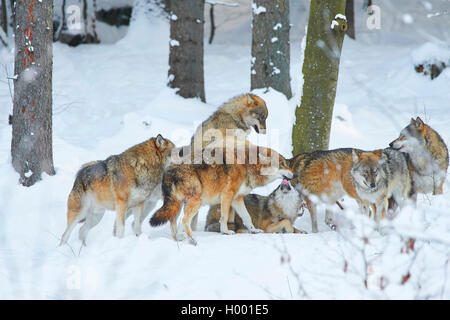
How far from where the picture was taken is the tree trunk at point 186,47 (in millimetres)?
12547

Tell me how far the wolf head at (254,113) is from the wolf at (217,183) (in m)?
1.71

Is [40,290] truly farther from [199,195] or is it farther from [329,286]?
[329,286]

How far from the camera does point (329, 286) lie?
15.2 ft

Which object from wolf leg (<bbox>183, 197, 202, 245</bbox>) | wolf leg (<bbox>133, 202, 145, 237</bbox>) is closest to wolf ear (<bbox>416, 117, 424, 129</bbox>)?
wolf leg (<bbox>183, 197, 202, 245</bbox>)

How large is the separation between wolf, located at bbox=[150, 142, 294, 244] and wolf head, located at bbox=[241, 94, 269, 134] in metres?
1.71

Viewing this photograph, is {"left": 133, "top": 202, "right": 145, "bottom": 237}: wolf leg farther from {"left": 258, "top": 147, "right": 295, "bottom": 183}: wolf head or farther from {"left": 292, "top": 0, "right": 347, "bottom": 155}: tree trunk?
{"left": 292, "top": 0, "right": 347, "bottom": 155}: tree trunk

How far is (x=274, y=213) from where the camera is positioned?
24.1ft

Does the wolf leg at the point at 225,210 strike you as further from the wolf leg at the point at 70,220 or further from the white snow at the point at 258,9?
the white snow at the point at 258,9

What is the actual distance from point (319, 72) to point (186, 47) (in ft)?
16.1

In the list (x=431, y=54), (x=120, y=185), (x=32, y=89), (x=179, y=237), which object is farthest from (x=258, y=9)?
(x=179, y=237)

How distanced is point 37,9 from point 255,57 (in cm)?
479

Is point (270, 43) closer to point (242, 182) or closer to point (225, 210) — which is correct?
point (242, 182)

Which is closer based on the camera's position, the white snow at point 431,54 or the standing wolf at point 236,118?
the standing wolf at point 236,118

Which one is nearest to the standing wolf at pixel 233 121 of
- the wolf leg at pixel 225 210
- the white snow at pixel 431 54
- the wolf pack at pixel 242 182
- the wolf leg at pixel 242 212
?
the wolf pack at pixel 242 182
